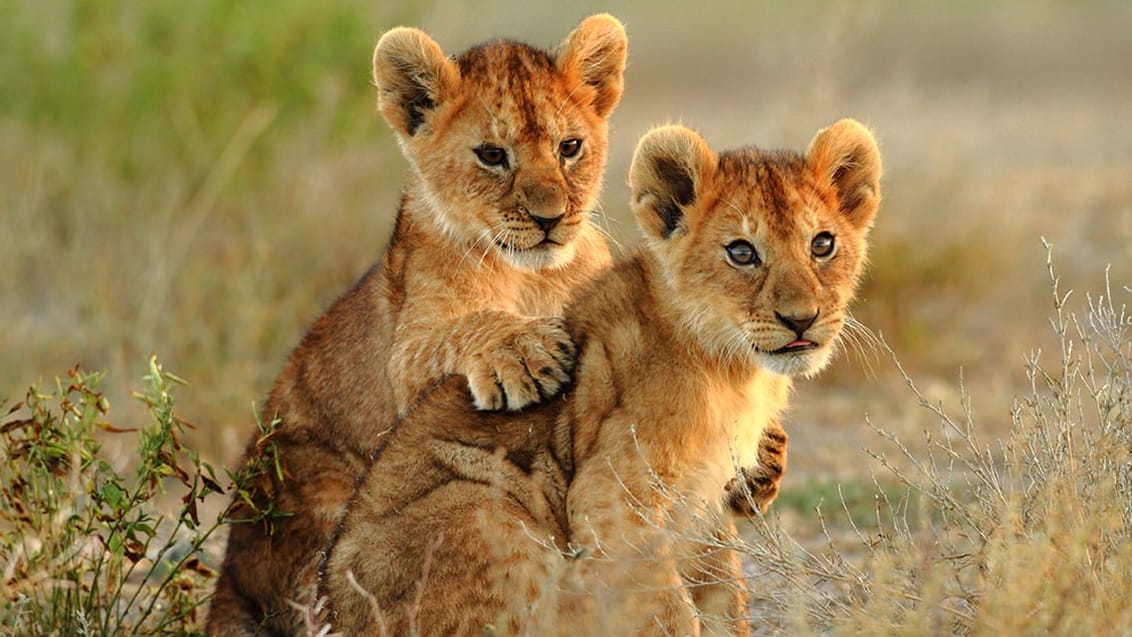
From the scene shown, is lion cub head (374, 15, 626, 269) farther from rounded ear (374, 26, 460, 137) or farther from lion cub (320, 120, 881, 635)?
lion cub (320, 120, 881, 635)

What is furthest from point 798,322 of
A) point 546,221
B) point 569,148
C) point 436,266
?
point 436,266

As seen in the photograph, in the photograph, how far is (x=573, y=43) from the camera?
632cm

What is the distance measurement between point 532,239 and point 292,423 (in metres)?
1.21

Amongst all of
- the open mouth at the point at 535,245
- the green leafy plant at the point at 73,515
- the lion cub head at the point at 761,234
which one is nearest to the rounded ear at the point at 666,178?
the lion cub head at the point at 761,234

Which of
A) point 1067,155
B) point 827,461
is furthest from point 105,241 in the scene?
point 1067,155

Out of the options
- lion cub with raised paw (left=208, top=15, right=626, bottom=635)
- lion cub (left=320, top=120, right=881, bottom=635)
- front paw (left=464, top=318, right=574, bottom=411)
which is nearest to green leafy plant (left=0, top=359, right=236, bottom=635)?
lion cub with raised paw (left=208, top=15, right=626, bottom=635)

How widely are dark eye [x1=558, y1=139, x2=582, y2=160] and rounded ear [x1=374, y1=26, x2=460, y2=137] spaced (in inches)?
20.2

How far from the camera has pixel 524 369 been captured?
17.2 feet

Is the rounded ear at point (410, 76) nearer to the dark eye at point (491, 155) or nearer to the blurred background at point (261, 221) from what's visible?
the dark eye at point (491, 155)

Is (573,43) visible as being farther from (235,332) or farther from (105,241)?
(105,241)

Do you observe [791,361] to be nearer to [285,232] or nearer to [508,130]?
[508,130]

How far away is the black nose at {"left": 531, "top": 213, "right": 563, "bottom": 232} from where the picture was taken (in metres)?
5.86

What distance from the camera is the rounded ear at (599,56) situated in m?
6.32

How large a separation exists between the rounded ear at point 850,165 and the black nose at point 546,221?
1.01 metres
